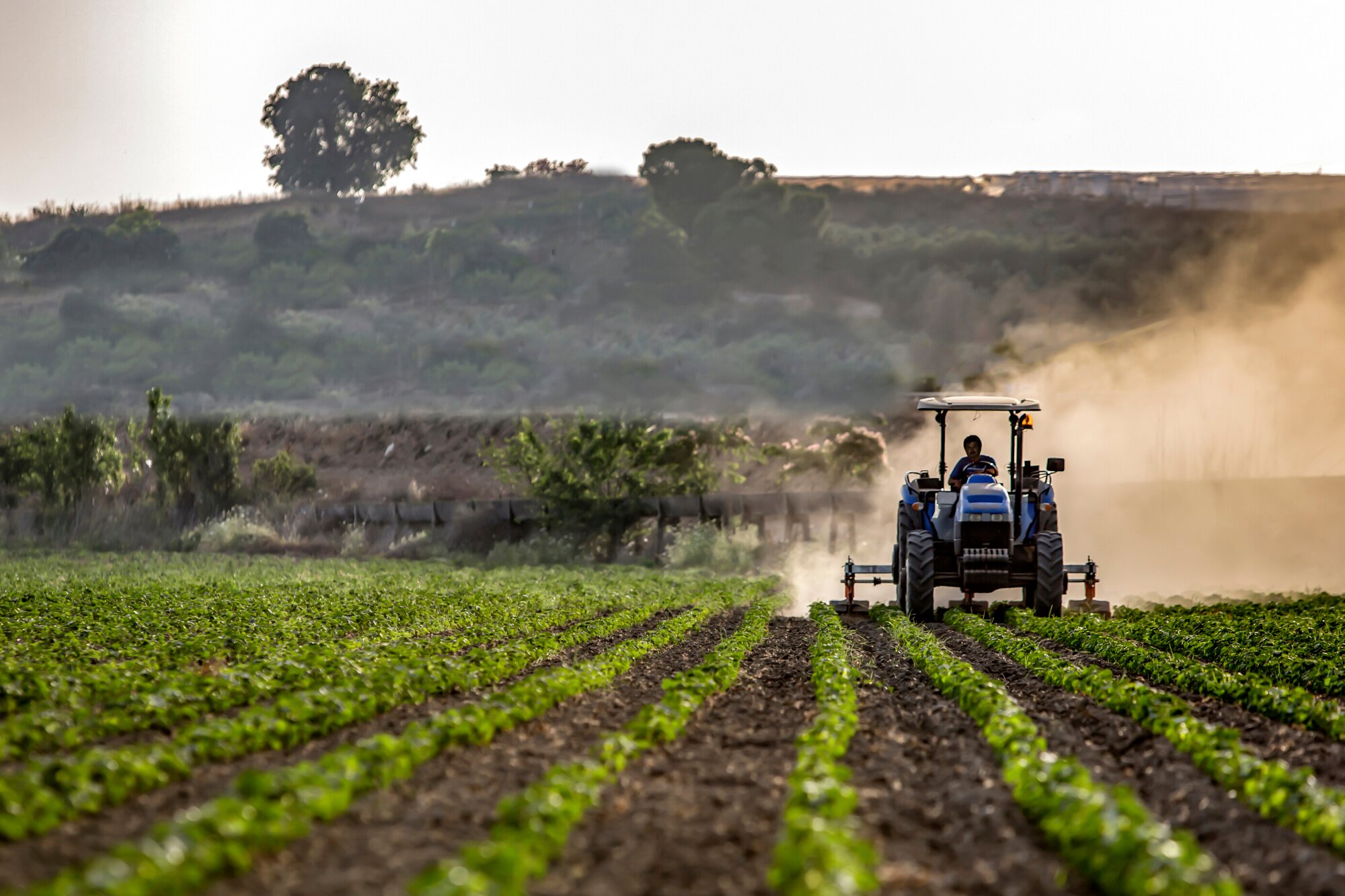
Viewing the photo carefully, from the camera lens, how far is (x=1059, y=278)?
86.3m

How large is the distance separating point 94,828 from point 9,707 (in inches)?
205

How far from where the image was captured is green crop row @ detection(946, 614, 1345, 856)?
8.98 metres

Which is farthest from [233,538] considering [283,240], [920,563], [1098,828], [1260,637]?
[283,240]

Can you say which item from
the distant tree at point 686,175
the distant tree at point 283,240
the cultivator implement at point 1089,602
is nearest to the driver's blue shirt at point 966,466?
the cultivator implement at point 1089,602

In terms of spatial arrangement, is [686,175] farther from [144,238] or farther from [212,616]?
[212,616]

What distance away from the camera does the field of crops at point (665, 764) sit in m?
7.51

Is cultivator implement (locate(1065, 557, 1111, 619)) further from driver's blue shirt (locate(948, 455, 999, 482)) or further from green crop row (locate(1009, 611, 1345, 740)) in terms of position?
driver's blue shirt (locate(948, 455, 999, 482))

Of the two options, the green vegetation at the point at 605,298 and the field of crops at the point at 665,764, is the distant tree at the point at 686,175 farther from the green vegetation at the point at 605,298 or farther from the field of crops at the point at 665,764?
the field of crops at the point at 665,764

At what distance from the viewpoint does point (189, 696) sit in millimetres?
13078

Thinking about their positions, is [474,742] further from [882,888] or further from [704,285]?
[704,285]

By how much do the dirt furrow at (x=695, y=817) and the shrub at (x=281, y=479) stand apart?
54.0m

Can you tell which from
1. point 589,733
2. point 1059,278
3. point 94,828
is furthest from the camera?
point 1059,278

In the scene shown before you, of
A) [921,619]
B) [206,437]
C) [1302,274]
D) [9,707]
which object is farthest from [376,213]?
[9,707]

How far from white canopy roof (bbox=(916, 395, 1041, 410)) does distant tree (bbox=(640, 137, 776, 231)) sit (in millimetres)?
76103
